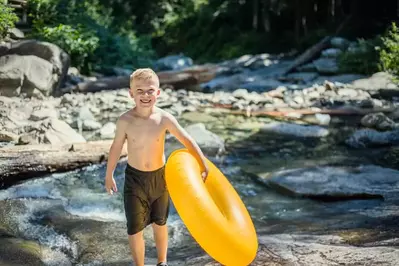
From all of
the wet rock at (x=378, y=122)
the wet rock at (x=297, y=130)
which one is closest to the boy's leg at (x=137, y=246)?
the wet rock at (x=297, y=130)

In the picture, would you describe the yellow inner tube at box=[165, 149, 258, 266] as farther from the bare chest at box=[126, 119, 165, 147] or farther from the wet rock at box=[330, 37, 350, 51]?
the wet rock at box=[330, 37, 350, 51]

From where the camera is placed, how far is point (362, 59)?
602 inches

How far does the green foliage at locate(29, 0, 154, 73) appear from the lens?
9062 millimetres

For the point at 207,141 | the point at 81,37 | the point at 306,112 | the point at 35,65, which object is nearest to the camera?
the point at 207,141

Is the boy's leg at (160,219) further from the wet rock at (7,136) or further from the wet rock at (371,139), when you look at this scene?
the wet rock at (371,139)

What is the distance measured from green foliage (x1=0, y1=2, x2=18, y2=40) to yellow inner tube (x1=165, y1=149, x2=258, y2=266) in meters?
3.22

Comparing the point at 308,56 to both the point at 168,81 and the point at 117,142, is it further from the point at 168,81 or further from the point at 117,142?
the point at 117,142

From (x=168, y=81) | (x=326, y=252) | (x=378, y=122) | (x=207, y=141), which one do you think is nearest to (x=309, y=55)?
(x=168, y=81)

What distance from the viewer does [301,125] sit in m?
9.52

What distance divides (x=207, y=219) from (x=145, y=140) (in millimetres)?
610

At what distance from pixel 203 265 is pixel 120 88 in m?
10.6

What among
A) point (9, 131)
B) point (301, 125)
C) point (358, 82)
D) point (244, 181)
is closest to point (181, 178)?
point (244, 181)

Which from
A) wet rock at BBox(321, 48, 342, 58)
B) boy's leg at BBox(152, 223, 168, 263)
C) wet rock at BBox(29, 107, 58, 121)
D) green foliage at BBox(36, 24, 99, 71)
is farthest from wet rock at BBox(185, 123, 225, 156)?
wet rock at BBox(321, 48, 342, 58)

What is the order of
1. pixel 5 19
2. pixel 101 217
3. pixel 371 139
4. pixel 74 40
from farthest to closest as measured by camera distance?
pixel 74 40 < pixel 371 139 < pixel 5 19 < pixel 101 217
